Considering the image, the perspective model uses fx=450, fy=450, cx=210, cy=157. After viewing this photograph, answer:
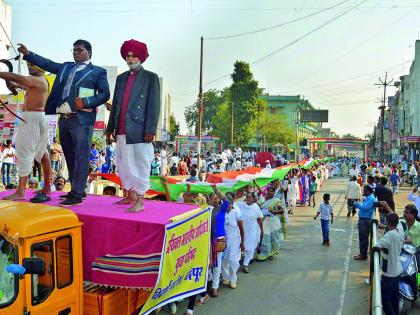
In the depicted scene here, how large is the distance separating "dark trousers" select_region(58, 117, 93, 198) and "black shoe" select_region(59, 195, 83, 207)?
0.57 feet

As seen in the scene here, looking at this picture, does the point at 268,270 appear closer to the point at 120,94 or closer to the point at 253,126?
the point at 120,94

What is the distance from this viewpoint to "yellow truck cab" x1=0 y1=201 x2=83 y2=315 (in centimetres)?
361

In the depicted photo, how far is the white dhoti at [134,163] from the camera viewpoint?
550cm

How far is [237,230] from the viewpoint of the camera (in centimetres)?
875

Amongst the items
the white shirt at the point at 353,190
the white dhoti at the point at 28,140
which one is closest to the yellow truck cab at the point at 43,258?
the white dhoti at the point at 28,140

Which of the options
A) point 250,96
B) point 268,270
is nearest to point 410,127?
point 250,96

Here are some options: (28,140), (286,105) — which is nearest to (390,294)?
(28,140)

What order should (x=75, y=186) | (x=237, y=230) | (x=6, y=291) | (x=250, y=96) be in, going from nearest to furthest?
(x=6, y=291) < (x=75, y=186) < (x=237, y=230) < (x=250, y=96)

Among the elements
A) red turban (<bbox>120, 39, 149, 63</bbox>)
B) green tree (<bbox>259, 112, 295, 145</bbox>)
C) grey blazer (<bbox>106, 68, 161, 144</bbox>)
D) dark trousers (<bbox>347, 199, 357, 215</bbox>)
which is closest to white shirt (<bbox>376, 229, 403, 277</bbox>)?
grey blazer (<bbox>106, 68, 161, 144</bbox>)

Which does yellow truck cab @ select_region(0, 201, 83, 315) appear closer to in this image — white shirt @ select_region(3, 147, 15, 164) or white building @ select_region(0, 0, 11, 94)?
white shirt @ select_region(3, 147, 15, 164)

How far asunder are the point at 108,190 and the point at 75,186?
438cm

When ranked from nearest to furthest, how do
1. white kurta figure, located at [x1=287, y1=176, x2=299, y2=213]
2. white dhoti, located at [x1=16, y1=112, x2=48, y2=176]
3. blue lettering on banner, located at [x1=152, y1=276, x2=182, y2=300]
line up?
1. blue lettering on banner, located at [x1=152, y1=276, x2=182, y2=300]
2. white dhoti, located at [x1=16, y1=112, x2=48, y2=176]
3. white kurta figure, located at [x1=287, y1=176, x2=299, y2=213]

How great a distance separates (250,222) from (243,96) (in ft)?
171

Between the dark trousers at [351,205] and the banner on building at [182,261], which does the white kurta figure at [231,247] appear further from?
the dark trousers at [351,205]
